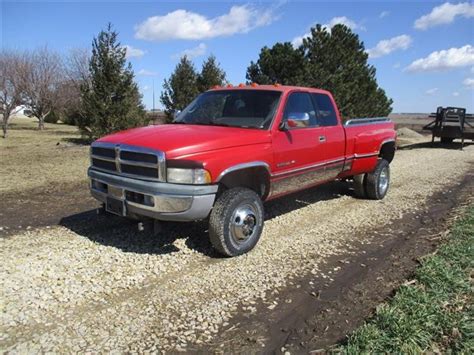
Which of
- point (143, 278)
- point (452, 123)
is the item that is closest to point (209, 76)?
point (452, 123)

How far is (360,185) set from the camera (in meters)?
8.33

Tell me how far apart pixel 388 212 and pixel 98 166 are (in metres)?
4.94

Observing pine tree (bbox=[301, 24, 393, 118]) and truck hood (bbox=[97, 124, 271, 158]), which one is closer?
truck hood (bbox=[97, 124, 271, 158])

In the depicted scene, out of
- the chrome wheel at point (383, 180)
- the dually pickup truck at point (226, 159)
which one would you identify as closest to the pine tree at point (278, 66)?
the chrome wheel at point (383, 180)

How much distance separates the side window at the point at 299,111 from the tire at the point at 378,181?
2.35m

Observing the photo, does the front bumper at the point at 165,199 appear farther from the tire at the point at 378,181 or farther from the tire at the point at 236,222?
the tire at the point at 378,181

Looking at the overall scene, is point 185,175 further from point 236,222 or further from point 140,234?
point 140,234

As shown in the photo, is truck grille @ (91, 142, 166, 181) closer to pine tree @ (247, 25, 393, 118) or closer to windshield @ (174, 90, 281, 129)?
windshield @ (174, 90, 281, 129)

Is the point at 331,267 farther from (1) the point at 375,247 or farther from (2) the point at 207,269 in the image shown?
(2) the point at 207,269

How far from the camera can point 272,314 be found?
3.81 m

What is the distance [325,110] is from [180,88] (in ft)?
49.4

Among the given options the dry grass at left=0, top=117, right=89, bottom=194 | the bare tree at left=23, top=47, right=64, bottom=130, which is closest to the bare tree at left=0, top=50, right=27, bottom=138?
the bare tree at left=23, top=47, right=64, bottom=130

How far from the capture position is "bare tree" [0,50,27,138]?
2823 cm

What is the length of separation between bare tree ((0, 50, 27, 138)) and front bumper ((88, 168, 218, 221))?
26.4 m
